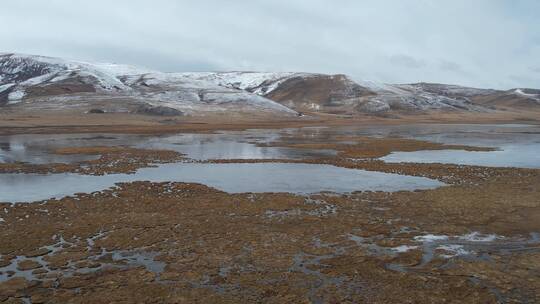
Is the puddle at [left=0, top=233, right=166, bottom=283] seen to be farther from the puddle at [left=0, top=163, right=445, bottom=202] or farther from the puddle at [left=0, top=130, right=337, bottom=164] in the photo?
the puddle at [left=0, top=130, right=337, bottom=164]

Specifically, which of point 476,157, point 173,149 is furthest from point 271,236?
point 173,149

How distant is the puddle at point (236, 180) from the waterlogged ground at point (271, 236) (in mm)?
156

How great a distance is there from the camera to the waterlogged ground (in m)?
15.3

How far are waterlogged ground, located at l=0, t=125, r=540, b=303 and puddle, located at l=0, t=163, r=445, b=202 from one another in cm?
16

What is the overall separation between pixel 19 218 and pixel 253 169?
2181 cm

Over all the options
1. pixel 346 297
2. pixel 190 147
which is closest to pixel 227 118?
pixel 190 147

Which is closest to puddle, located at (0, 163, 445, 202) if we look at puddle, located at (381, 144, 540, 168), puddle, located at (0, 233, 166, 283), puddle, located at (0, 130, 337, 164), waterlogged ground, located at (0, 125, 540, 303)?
waterlogged ground, located at (0, 125, 540, 303)

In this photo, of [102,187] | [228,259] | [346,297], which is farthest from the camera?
[102,187]

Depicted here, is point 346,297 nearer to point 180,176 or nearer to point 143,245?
point 143,245

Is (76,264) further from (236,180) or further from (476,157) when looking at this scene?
(476,157)

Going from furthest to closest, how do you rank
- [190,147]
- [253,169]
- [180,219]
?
[190,147] → [253,169] → [180,219]

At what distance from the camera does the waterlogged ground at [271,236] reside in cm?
1526

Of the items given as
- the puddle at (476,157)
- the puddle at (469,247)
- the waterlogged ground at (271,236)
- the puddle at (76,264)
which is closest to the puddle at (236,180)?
the waterlogged ground at (271,236)

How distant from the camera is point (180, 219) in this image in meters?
23.9
